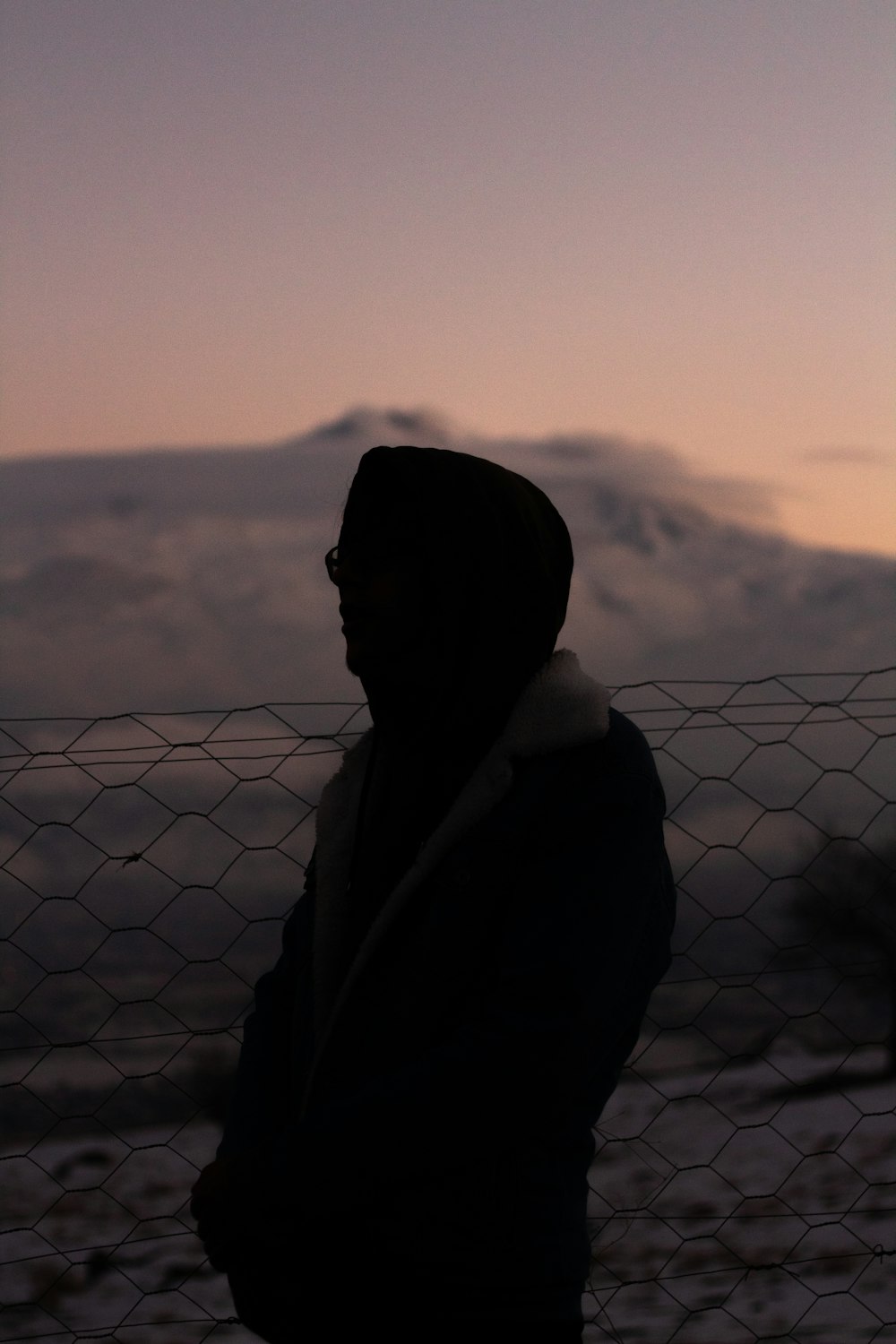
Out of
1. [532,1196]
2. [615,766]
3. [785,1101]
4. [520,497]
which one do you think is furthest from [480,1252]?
[785,1101]

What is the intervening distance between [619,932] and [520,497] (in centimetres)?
34

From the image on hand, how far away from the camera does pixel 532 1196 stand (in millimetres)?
992

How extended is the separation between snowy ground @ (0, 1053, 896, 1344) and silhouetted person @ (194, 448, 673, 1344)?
95cm

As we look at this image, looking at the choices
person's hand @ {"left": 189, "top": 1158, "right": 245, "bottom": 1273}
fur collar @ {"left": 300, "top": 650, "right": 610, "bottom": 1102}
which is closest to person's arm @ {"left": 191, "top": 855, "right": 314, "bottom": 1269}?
person's hand @ {"left": 189, "top": 1158, "right": 245, "bottom": 1273}

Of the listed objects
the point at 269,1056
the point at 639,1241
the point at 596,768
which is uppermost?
the point at 596,768

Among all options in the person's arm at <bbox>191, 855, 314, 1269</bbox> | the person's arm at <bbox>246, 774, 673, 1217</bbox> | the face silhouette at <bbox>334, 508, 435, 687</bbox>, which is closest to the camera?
the person's arm at <bbox>246, 774, 673, 1217</bbox>

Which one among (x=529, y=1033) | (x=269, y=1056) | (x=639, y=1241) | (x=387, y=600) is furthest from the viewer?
(x=639, y=1241)

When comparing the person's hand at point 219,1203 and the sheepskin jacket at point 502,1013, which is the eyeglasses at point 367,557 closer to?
the sheepskin jacket at point 502,1013

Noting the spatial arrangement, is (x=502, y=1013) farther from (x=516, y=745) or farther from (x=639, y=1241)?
(x=639, y=1241)

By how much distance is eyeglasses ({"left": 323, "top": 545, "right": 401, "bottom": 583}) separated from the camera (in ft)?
3.51

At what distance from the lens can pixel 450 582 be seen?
1013 millimetres

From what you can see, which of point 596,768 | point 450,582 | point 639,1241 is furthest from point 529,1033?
point 639,1241

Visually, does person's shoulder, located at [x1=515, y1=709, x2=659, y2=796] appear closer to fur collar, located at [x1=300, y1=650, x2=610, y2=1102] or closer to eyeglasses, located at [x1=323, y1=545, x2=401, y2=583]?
fur collar, located at [x1=300, y1=650, x2=610, y2=1102]

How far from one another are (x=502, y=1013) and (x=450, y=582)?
1.05ft
